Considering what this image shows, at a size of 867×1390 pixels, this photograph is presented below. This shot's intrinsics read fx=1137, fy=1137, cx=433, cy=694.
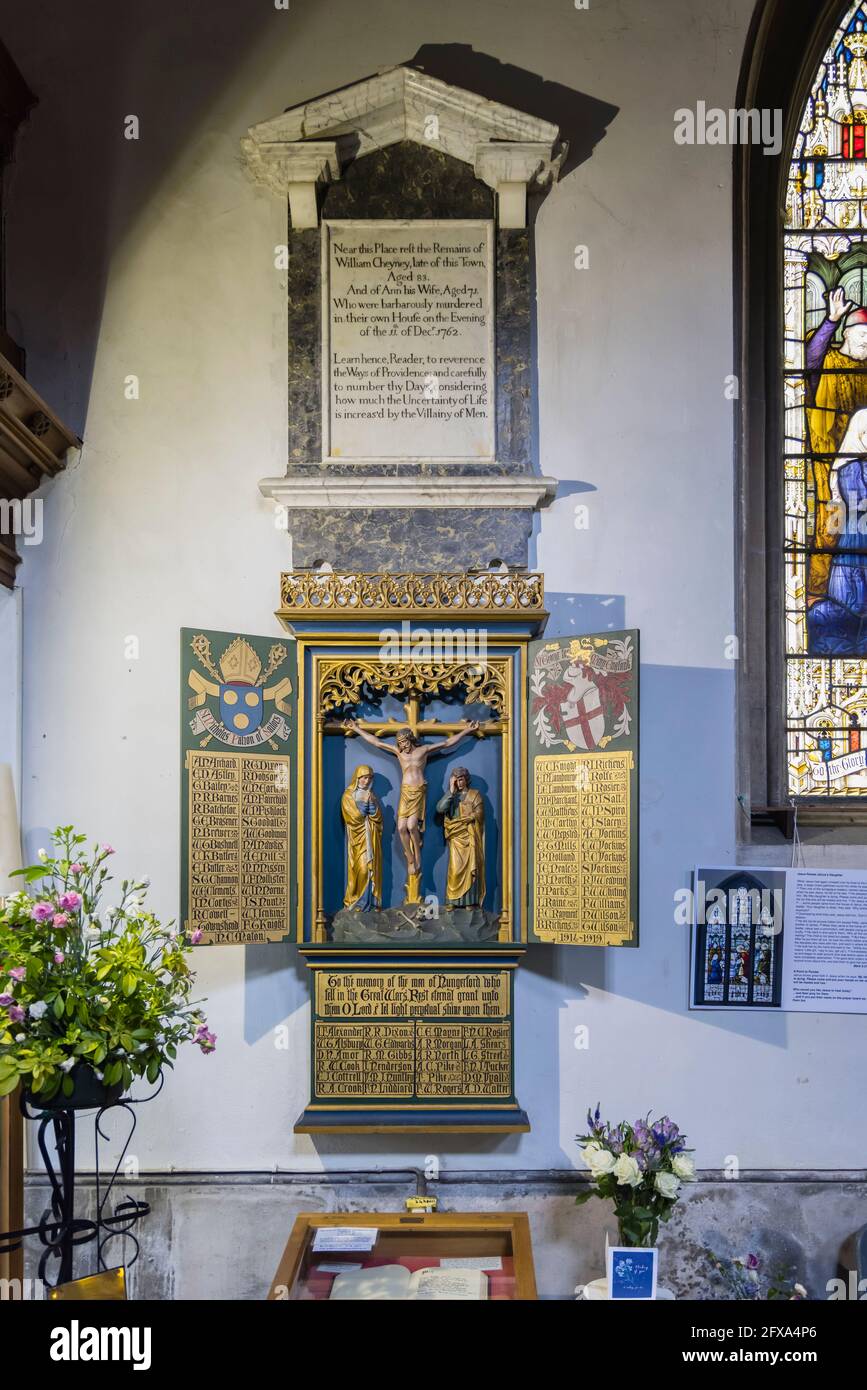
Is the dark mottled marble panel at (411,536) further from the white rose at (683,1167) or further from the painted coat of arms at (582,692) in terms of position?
the white rose at (683,1167)

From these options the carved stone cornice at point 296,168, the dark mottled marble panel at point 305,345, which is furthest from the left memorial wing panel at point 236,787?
the carved stone cornice at point 296,168

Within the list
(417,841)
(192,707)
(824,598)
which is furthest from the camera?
(824,598)

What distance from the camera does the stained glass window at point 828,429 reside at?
4.58 metres

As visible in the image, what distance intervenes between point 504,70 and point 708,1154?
13.9ft

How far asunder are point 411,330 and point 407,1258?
325 cm

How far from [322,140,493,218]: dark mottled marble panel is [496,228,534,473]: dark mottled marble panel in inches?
6.9

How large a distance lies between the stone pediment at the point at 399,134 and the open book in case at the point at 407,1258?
3.55 m

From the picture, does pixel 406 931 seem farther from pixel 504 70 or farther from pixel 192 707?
pixel 504 70

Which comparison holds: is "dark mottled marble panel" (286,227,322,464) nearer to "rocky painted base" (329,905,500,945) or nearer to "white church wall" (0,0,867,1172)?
"white church wall" (0,0,867,1172)

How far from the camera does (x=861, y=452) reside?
185 inches

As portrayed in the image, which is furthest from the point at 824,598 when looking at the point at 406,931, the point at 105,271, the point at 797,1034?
the point at 105,271

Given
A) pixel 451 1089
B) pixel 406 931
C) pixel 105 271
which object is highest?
pixel 105 271

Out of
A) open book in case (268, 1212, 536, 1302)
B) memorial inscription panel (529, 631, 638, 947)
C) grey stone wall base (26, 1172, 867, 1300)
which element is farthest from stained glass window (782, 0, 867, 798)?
open book in case (268, 1212, 536, 1302)

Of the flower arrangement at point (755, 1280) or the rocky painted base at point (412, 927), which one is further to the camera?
the rocky painted base at point (412, 927)
